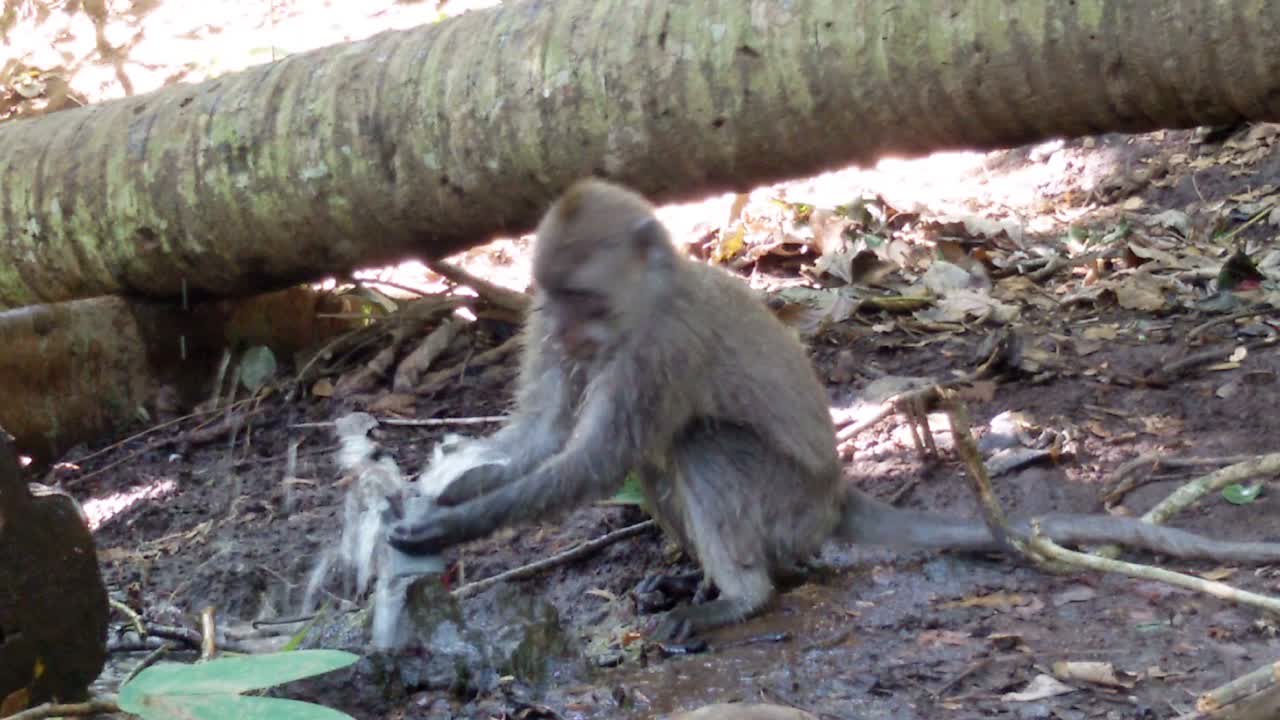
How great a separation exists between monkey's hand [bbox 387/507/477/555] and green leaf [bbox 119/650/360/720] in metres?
1.48

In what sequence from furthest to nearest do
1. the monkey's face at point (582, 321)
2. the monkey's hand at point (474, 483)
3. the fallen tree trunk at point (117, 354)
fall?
the fallen tree trunk at point (117, 354) < the monkey's hand at point (474, 483) < the monkey's face at point (582, 321)

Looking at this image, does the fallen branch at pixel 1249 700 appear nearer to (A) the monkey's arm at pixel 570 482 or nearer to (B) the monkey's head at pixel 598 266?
(A) the monkey's arm at pixel 570 482

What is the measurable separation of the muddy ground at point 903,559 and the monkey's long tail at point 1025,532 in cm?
6

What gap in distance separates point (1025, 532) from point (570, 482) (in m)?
1.39

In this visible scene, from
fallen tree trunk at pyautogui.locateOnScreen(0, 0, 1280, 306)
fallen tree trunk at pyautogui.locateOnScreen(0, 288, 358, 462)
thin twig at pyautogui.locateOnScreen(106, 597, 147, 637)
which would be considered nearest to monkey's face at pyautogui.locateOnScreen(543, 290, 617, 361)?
fallen tree trunk at pyautogui.locateOnScreen(0, 0, 1280, 306)

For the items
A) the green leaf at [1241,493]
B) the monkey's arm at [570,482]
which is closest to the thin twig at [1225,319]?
the green leaf at [1241,493]

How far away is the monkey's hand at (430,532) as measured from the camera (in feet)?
14.3

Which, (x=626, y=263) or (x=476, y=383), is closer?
(x=626, y=263)

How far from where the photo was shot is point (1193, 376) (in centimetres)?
548

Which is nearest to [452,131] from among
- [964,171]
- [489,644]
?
[489,644]

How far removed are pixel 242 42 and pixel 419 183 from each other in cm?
494

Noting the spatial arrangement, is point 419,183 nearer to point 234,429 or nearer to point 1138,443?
point 234,429

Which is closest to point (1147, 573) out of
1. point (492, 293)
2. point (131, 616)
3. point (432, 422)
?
point (131, 616)

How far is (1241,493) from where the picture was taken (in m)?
4.56
